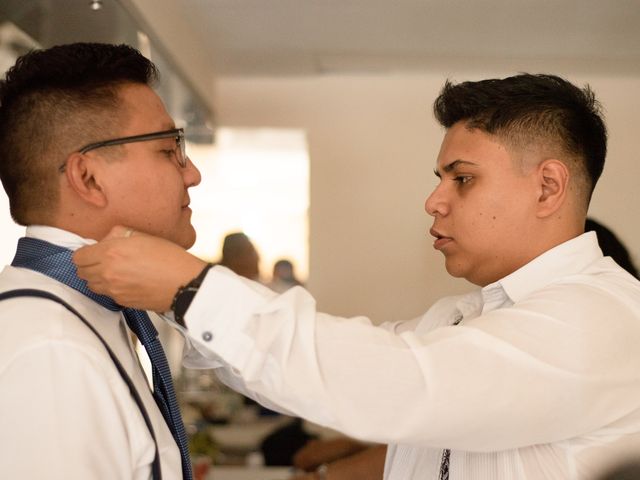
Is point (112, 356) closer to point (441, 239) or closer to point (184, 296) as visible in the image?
point (184, 296)

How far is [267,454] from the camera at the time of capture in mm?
4930

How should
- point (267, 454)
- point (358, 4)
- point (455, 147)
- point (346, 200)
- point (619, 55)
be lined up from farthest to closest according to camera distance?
point (346, 200) < point (619, 55) < point (267, 454) < point (358, 4) < point (455, 147)

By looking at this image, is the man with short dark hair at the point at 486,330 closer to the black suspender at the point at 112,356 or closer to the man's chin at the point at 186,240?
the black suspender at the point at 112,356

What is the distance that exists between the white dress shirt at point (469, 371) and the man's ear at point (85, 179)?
0.35m

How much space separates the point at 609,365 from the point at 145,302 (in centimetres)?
78

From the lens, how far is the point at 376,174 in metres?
6.28

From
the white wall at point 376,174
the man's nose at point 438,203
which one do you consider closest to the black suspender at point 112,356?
the man's nose at point 438,203

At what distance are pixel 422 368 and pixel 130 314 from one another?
0.61 metres

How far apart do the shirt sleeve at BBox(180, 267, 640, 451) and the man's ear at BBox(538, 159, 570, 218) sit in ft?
1.05

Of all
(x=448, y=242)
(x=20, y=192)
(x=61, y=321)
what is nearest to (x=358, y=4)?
(x=448, y=242)

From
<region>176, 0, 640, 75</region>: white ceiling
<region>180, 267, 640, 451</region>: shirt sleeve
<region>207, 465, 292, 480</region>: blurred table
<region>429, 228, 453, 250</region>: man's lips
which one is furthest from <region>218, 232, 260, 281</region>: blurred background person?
<region>180, 267, 640, 451</region>: shirt sleeve

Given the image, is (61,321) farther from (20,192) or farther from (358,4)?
(358,4)

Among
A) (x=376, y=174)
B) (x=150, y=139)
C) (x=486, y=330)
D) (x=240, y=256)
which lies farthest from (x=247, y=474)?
(x=376, y=174)

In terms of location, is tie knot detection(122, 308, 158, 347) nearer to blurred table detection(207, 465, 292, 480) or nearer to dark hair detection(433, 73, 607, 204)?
dark hair detection(433, 73, 607, 204)
